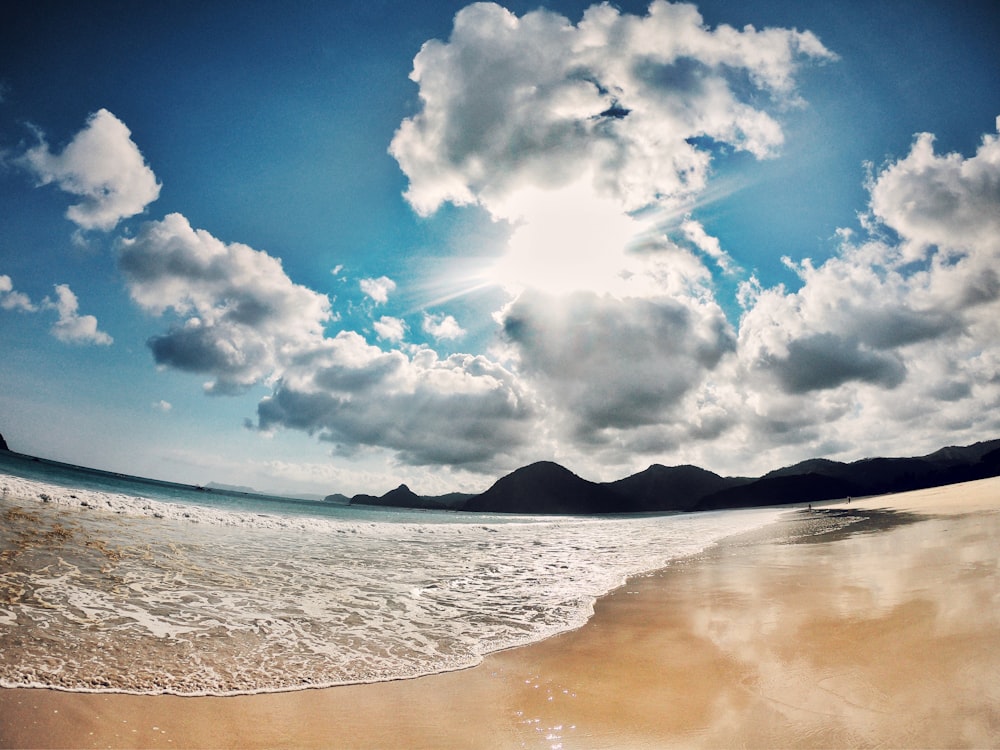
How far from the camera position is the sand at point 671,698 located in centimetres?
368

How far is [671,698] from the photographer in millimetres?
4492

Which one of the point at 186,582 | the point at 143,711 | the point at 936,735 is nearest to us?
the point at 936,735

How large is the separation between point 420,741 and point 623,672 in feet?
8.56

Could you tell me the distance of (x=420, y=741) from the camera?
398cm

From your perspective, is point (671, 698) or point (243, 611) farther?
point (243, 611)

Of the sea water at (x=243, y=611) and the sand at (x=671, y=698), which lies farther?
the sea water at (x=243, y=611)

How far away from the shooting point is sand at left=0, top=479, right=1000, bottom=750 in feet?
12.1

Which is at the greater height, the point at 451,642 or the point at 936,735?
the point at 936,735

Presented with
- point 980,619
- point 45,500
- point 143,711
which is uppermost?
point 980,619

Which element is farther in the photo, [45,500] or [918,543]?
[45,500]

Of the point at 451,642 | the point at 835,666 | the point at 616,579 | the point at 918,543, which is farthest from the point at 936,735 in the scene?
the point at 918,543

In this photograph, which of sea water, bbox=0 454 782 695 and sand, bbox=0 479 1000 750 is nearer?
sand, bbox=0 479 1000 750

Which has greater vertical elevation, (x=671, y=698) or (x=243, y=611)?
(x=671, y=698)

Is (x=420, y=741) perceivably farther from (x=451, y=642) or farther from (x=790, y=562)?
(x=790, y=562)
